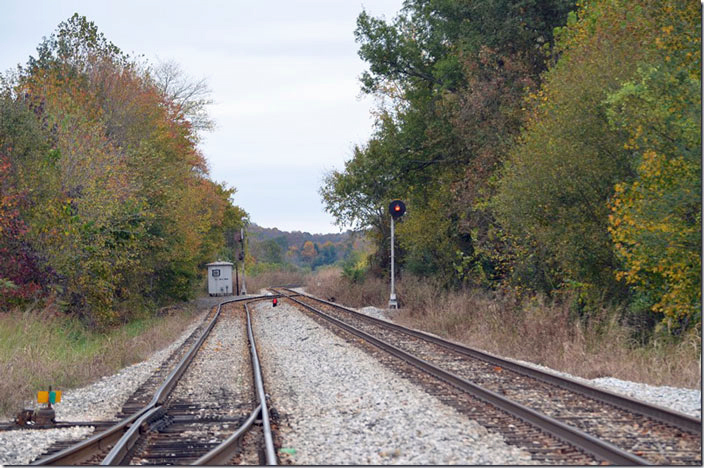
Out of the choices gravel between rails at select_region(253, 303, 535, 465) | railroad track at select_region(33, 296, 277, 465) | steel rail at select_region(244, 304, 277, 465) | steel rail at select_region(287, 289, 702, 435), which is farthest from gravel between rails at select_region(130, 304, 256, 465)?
steel rail at select_region(287, 289, 702, 435)

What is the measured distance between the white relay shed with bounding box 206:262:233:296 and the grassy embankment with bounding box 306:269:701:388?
35175 millimetres

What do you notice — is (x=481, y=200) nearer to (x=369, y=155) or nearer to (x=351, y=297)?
(x=369, y=155)

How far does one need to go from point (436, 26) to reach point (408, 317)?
12159 millimetres

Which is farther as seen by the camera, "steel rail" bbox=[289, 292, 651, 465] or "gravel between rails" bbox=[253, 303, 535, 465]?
"gravel between rails" bbox=[253, 303, 535, 465]

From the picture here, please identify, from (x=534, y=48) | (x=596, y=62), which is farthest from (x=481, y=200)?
(x=596, y=62)

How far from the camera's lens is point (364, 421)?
333 inches

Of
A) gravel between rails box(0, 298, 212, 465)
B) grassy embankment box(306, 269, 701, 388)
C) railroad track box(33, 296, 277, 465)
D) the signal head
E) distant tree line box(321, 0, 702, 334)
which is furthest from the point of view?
the signal head

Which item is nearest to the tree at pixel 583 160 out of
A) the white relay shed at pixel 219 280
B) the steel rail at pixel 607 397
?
the steel rail at pixel 607 397

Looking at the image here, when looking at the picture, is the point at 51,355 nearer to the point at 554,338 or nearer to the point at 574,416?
the point at 554,338

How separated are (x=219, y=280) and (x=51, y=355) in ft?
146

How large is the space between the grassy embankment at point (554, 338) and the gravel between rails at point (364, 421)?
3237mm

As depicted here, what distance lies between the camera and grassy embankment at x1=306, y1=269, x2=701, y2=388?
11.3 m

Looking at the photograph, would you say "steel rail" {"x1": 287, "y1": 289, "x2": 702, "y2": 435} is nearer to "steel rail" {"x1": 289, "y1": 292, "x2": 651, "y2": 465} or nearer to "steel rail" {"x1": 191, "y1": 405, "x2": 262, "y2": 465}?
"steel rail" {"x1": 289, "y1": 292, "x2": 651, "y2": 465}

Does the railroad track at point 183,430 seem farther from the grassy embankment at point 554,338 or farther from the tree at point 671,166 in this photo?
the tree at point 671,166
